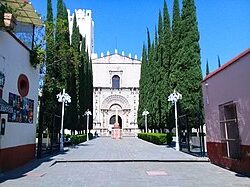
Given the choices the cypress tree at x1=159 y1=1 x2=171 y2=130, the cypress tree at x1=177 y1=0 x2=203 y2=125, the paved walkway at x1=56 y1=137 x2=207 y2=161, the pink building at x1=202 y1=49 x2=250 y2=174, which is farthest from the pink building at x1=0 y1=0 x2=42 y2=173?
the cypress tree at x1=159 y1=1 x2=171 y2=130

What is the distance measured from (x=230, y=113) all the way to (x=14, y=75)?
25.9ft

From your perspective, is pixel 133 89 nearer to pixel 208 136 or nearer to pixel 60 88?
pixel 60 88

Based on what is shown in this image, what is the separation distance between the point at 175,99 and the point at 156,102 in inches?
416

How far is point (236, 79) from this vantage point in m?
8.77

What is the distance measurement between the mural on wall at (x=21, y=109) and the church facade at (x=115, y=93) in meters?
45.2

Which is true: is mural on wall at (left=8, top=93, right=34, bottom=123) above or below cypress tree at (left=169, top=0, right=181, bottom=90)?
below

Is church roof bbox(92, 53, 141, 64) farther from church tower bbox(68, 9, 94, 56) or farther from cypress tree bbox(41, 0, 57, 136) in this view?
cypress tree bbox(41, 0, 57, 136)

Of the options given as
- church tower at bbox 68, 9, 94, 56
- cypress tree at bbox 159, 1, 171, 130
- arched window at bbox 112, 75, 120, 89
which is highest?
church tower at bbox 68, 9, 94, 56

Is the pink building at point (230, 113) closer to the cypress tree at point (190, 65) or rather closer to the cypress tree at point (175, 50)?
the cypress tree at point (190, 65)

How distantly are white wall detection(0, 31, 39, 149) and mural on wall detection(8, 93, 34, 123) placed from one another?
16 centimetres

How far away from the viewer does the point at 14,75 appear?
9.96 meters

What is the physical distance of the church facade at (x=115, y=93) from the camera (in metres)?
59.6

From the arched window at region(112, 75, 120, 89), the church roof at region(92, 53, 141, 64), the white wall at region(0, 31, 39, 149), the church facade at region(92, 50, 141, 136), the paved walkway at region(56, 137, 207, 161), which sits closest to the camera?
the white wall at region(0, 31, 39, 149)

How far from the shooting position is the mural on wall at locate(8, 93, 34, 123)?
972cm
